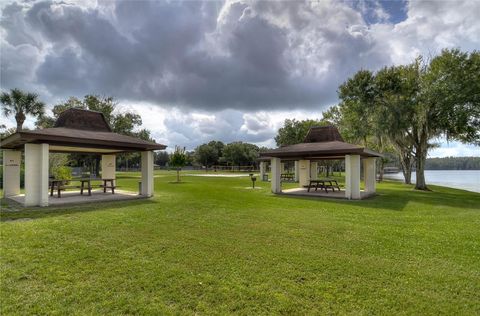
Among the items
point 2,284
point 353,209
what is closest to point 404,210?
point 353,209

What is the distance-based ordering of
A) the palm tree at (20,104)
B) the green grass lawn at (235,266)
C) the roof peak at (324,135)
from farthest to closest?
1. the palm tree at (20,104)
2. the roof peak at (324,135)
3. the green grass lawn at (235,266)

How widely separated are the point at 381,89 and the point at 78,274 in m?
20.7

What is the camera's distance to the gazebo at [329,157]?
12125 mm

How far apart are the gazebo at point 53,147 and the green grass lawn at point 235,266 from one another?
1.99 metres

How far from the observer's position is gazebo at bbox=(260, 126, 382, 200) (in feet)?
39.8

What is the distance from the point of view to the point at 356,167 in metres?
12.2

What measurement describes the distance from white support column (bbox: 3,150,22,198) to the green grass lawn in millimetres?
6007

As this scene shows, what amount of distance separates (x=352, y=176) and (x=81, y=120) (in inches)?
570

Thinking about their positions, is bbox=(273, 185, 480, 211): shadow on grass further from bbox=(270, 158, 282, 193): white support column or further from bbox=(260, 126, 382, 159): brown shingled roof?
bbox=(260, 126, 382, 159): brown shingled roof

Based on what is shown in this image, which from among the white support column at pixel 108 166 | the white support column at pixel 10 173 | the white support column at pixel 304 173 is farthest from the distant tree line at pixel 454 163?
the white support column at pixel 10 173

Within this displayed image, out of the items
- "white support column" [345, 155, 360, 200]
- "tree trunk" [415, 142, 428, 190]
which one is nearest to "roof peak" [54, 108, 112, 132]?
"white support column" [345, 155, 360, 200]

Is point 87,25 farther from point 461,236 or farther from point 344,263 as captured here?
Answer: point 461,236

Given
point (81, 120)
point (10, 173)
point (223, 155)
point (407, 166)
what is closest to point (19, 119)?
point (81, 120)

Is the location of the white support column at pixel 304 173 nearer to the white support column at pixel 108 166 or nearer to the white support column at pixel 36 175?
the white support column at pixel 108 166
